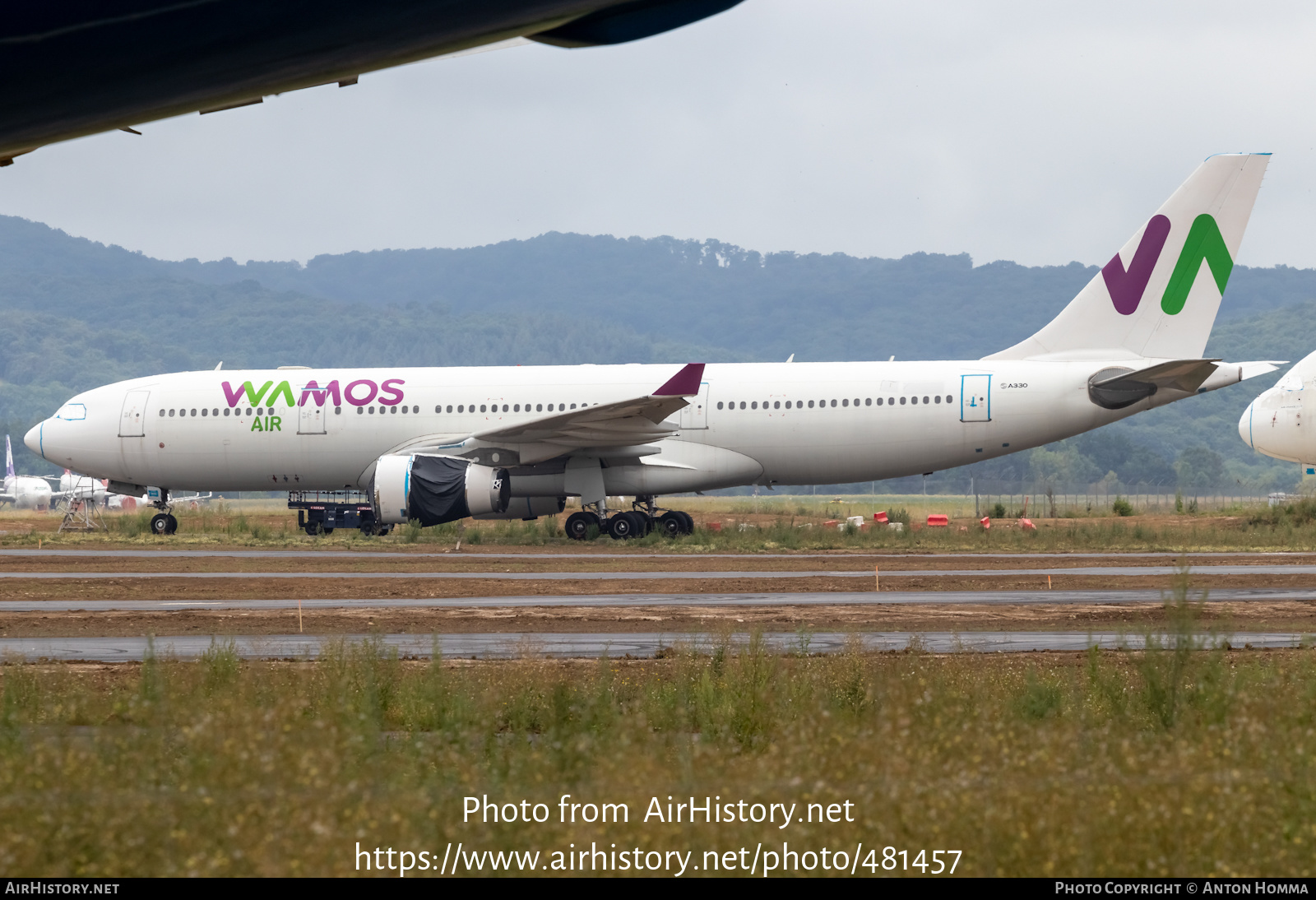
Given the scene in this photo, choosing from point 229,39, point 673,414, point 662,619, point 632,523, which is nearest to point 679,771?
point 229,39

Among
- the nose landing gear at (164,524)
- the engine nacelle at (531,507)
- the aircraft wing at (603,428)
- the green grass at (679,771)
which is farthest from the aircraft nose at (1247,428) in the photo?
the green grass at (679,771)

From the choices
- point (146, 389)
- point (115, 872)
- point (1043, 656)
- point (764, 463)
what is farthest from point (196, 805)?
point (146, 389)

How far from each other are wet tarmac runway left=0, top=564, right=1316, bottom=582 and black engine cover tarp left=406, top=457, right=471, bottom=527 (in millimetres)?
4945

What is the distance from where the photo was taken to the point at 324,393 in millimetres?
31344

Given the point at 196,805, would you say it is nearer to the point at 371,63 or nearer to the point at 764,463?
the point at 371,63

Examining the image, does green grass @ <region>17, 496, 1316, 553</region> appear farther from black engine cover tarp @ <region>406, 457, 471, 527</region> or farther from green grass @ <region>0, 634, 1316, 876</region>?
green grass @ <region>0, 634, 1316, 876</region>

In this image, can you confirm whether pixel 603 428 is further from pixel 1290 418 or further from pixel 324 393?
pixel 1290 418

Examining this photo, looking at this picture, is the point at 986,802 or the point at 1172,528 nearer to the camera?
the point at 986,802

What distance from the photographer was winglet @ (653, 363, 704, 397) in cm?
2773

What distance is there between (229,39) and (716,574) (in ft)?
58.2

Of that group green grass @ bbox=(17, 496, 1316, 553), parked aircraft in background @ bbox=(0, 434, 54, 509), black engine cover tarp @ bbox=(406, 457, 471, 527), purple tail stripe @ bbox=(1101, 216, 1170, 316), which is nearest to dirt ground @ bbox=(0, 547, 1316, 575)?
black engine cover tarp @ bbox=(406, 457, 471, 527)

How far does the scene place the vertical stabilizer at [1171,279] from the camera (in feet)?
92.6

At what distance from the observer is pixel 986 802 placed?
6137 millimetres

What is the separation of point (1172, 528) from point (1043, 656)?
2496 centimetres
